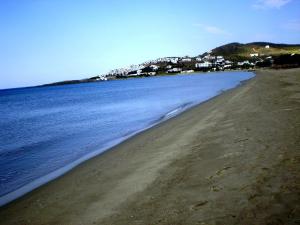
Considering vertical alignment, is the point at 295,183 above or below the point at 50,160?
above

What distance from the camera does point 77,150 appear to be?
1956 centimetres

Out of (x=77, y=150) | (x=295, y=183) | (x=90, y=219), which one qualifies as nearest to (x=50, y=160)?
(x=77, y=150)

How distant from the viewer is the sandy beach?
6918 mm

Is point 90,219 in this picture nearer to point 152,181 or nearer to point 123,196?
point 123,196

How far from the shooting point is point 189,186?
873 cm

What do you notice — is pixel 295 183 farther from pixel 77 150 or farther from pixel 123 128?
pixel 123 128

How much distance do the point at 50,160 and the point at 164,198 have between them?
34.6 ft

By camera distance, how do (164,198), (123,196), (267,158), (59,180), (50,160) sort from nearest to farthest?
1. (164,198)
2. (123,196)
3. (267,158)
4. (59,180)
5. (50,160)

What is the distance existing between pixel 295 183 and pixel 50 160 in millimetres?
12679

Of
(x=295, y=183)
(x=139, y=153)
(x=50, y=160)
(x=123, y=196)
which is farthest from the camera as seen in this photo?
(x=50, y=160)

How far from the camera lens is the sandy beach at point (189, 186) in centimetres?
692

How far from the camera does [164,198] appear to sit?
8211mm

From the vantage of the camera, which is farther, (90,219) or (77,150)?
(77,150)

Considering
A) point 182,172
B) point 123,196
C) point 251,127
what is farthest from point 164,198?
point 251,127
